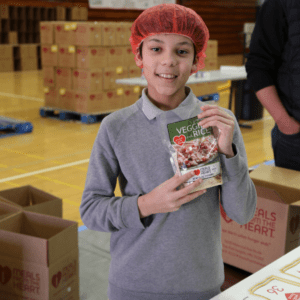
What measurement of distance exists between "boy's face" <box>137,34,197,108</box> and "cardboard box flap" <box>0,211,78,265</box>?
3.32 feet

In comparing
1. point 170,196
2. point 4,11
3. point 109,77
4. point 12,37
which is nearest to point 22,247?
point 170,196

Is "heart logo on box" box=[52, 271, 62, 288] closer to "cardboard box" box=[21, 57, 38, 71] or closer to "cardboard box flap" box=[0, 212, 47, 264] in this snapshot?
"cardboard box flap" box=[0, 212, 47, 264]

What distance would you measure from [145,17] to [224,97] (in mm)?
9144

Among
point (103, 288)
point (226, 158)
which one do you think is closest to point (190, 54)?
point (226, 158)

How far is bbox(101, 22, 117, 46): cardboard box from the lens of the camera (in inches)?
275

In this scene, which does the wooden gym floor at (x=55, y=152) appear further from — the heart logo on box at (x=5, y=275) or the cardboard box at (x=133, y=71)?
the heart logo on box at (x=5, y=275)

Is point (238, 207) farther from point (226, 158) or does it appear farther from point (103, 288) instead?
point (103, 288)

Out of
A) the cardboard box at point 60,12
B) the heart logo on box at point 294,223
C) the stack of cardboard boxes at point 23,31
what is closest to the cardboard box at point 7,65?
the stack of cardboard boxes at point 23,31

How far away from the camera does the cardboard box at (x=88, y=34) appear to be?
6820 mm

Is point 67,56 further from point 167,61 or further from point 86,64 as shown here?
point 167,61

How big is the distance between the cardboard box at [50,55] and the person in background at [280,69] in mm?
5635

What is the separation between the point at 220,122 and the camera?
116 cm

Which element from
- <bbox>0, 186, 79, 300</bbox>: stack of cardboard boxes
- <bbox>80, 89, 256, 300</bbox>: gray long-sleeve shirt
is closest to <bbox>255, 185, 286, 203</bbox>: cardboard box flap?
<bbox>0, 186, 79, 300</bbox>: stack of cardboard boxes

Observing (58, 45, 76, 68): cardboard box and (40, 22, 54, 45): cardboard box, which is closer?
(58, 45, 76, 68): cardboard box
